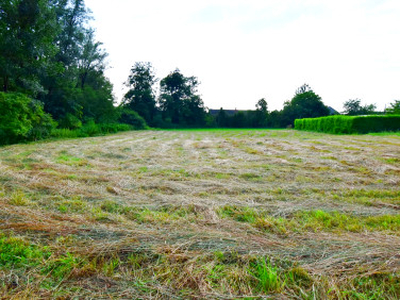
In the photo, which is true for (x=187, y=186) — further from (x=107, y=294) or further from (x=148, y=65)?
(x=148, y=65)

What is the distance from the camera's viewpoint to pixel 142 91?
41.7 metres

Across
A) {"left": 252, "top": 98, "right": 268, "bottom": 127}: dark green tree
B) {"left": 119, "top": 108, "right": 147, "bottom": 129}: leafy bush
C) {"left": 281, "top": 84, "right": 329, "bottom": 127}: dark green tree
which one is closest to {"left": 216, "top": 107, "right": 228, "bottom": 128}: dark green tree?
{"left": 252, "top": 98, "right": 268, "bottom": 127}: dark green tree

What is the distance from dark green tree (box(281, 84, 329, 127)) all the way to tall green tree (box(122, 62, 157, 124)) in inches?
1020

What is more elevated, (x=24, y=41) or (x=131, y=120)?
(x=24, y=41)

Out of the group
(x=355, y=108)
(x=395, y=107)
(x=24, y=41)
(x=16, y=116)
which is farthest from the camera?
(x=355, y=108)

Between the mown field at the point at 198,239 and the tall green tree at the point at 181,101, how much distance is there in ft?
135

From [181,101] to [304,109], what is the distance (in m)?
25.5

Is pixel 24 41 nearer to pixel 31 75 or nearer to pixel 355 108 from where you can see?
pixel 31 75

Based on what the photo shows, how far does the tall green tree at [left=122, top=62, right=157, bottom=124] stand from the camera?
41487mm

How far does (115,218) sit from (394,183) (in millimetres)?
4231

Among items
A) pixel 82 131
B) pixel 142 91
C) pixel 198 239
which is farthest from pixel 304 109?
pixel 198 239

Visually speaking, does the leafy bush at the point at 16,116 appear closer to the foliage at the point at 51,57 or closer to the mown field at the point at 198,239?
the foliage at the point at 51,57

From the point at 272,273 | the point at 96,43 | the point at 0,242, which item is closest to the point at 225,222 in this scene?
the point at 272,273

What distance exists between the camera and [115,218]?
2357 millimetres
